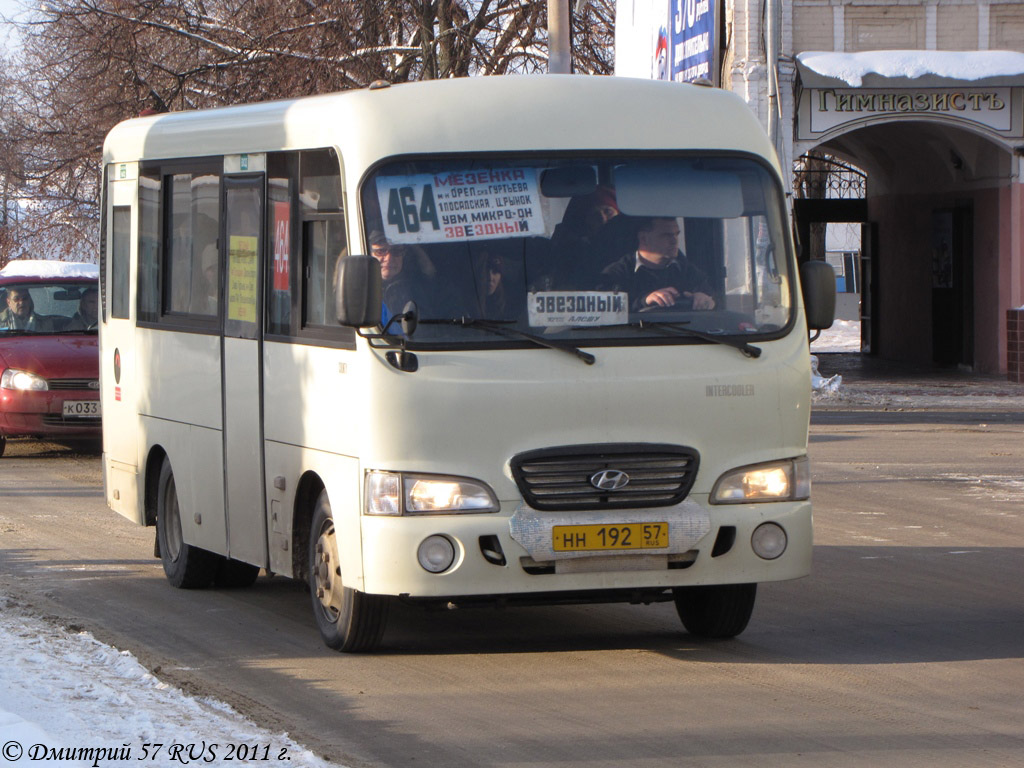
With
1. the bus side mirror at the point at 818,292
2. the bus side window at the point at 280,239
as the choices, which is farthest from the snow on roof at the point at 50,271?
the bus side mirror at the point at 818,292

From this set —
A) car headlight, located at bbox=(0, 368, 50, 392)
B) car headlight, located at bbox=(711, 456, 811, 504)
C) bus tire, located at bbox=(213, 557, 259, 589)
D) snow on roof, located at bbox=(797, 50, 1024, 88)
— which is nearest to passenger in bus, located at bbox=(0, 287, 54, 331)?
car headlight, located at bbox=(0, 368, 50, 392)

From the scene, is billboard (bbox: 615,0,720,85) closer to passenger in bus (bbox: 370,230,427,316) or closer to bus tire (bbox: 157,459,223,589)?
bus tire (bbox: 157,459,223,589)

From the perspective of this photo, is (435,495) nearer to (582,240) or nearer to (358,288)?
(358,288)

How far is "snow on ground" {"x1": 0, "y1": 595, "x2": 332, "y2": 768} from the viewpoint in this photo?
5.70m

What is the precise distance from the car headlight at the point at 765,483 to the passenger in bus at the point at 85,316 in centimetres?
1190

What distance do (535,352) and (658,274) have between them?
0.69 metres

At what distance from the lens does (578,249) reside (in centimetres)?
778

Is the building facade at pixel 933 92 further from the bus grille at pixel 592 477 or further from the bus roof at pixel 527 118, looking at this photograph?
the bus grille at pixel 592 477

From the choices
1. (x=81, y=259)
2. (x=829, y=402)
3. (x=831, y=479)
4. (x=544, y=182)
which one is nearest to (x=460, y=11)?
(x=829, y=402)

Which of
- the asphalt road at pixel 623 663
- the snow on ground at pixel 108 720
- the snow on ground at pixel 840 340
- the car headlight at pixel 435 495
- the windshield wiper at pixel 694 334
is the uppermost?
the windshield wiper at pixel 694 334

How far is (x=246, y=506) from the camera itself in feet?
29.9

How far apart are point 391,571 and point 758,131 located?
2.63 metres

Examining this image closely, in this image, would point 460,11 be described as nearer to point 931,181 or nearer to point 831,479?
point 931,181

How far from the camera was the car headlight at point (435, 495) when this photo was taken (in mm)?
7477
